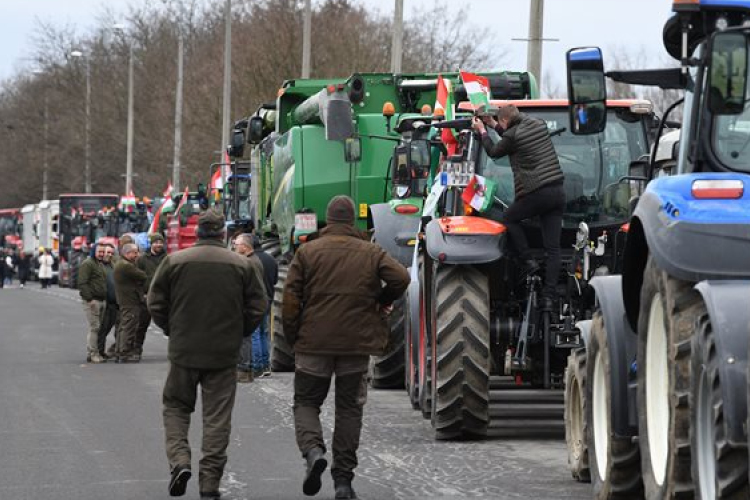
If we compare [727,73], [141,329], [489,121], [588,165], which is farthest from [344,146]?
[727,73]

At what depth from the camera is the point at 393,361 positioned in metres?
20.4

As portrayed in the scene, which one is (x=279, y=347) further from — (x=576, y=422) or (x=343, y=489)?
(x=343, y=489)

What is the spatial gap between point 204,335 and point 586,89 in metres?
3.06

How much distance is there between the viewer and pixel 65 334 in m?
35.3

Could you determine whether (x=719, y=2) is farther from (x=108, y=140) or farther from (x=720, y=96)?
(x=108, y=140)

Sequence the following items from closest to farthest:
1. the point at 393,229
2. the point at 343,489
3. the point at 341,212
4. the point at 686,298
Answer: the point at 686,298, the point at 343,489, the point at 341,212, the point at 393,229

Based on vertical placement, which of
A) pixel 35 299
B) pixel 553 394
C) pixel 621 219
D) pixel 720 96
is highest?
pixel 720 96

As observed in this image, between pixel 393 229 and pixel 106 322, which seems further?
pixel 106 322

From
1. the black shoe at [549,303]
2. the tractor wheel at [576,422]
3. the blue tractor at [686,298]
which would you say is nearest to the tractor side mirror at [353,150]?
the black shoe at [549,303]

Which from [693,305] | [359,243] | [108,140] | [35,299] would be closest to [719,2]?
[693,305]

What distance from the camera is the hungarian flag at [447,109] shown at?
1641cm

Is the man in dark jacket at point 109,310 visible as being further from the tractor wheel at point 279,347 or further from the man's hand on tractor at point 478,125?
the man's hand on tractor at point 478,125

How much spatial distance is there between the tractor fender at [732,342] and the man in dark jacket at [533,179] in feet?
20.8

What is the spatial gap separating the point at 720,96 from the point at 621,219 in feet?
21.1
